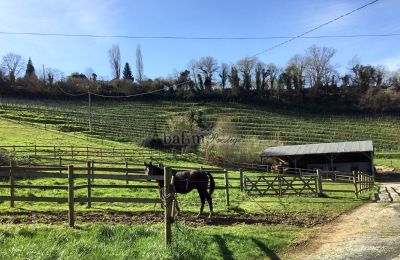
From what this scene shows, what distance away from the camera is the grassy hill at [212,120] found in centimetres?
6998

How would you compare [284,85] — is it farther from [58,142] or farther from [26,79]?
[58,142]

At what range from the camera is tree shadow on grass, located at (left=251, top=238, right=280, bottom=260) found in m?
8.26

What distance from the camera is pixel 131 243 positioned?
26.7ft

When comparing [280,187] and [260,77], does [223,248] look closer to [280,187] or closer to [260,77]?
[280,187]

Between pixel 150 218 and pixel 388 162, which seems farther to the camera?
pixel 388 162

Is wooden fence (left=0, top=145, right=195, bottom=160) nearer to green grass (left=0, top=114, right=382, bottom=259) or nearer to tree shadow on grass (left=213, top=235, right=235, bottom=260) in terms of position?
green grass (left=0, top=114, right=382, bottom=259)

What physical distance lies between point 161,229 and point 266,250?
226 centimetres

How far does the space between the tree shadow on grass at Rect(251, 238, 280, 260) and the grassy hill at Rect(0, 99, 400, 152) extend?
179ft

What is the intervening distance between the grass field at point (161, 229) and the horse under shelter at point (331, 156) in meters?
26.0

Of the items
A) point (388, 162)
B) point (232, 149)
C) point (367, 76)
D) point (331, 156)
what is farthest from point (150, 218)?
point (367, 76)

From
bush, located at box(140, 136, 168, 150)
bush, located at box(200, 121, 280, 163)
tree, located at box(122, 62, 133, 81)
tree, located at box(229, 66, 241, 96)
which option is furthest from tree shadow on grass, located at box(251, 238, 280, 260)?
tree, located at box(122, 62, 133, 81)

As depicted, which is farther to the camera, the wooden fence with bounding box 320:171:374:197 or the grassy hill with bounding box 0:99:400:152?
the grassy hill with bounding box 0:99:400:152

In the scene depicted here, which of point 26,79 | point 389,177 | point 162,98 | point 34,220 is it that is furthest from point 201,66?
point 34,220

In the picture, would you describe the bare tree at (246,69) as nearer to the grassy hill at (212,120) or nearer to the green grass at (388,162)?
the grassy hill at (212,120)
